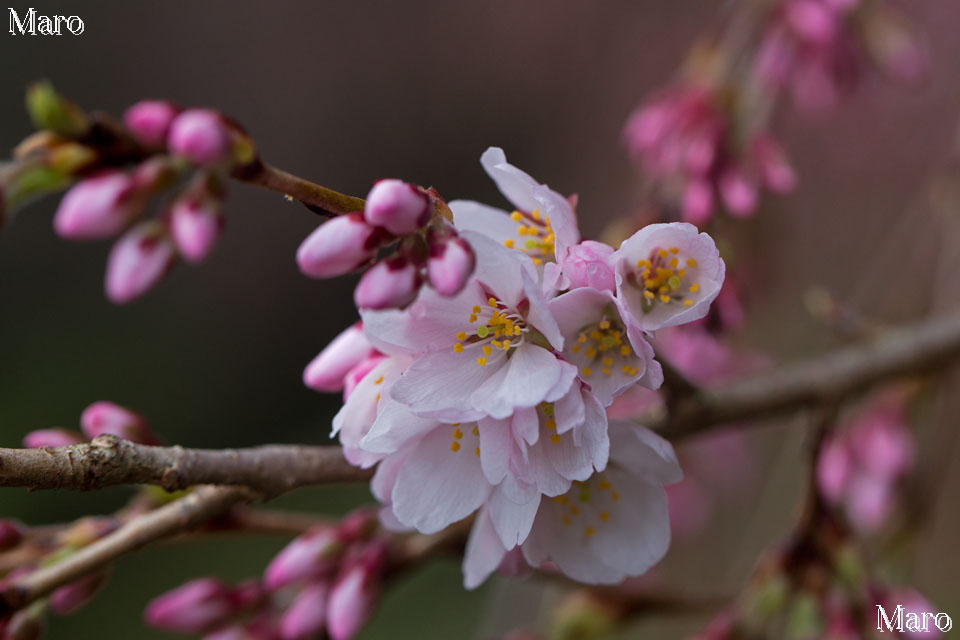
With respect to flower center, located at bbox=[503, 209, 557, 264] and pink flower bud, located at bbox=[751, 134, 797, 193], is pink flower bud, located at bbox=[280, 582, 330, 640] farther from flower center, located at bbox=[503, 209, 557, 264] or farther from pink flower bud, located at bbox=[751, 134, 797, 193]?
pink flower bud, located at bbox=[751, 134, 797, 193]

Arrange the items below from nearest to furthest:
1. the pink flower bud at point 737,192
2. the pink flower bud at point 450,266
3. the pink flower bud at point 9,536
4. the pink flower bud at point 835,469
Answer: the pink flower bud at point 450,266 → the pink flower bud at point 9,536 → the pink flower bud at point 737,192 → the pink flower bud at point 835,469

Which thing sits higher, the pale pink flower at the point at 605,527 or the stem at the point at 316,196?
the stem at the point at 316,196

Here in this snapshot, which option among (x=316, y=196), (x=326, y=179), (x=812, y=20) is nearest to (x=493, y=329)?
(x=316, y=196)

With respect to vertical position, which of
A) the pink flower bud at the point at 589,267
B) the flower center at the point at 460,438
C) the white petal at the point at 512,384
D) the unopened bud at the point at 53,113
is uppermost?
the unopened bud at the point at 53,113

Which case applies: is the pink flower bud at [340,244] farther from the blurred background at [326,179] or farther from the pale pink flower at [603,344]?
the blurred background at [326,179]

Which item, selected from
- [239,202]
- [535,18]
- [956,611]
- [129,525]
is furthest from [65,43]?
[956,611]

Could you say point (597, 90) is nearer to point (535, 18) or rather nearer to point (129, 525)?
point (535, 18)

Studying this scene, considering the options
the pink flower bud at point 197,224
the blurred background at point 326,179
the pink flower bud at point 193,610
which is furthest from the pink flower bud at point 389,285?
the blurred background at point 326,179

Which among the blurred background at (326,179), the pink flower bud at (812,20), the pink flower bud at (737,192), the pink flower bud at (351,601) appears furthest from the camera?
the blurred background at (326,179)

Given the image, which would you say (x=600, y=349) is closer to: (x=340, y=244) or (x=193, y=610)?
(x=340, y=244)
